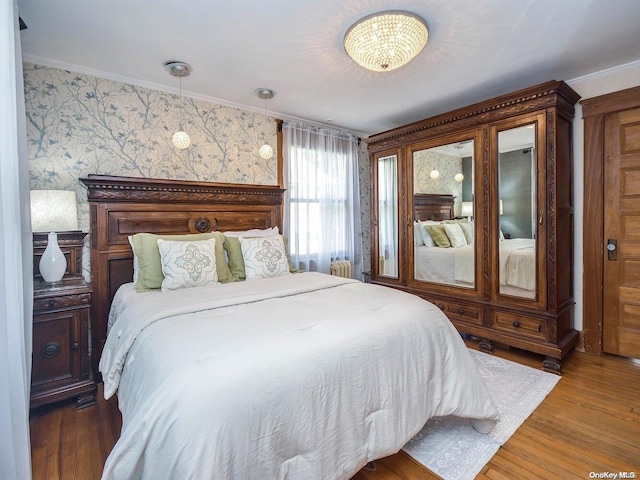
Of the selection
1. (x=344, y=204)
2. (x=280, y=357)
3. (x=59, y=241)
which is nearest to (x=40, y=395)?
(x=59, y=241)

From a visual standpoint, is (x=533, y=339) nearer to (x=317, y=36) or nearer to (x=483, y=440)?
(x=483, y=440)

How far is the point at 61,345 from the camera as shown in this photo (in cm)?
203

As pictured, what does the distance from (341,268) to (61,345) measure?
2789mm

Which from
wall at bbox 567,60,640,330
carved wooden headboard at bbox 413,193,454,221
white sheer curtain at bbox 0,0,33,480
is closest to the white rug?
wall at bbox 567,60,640,330

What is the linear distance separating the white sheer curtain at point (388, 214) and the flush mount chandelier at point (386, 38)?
173 cm

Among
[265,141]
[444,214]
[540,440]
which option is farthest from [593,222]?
[265,141]

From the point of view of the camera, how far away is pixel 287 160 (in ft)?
11.9

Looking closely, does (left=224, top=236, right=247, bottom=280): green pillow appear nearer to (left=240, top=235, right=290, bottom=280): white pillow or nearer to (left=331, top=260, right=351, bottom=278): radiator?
(left=240, top=235, right=290, bottom=280): white pillow

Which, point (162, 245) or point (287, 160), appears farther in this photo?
point (287, 160)

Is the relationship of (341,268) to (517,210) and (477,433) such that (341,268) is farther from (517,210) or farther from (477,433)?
(477,433)

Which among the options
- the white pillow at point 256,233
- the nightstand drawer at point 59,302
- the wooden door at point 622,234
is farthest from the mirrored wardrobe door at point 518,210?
the nightstand drawer at point 59,302

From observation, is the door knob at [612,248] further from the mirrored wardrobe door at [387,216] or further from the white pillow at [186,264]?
the white pillow at [186,264]

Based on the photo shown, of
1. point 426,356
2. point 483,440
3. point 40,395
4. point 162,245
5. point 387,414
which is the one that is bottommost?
point 483,440

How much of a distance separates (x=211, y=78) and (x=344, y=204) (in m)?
2.11
